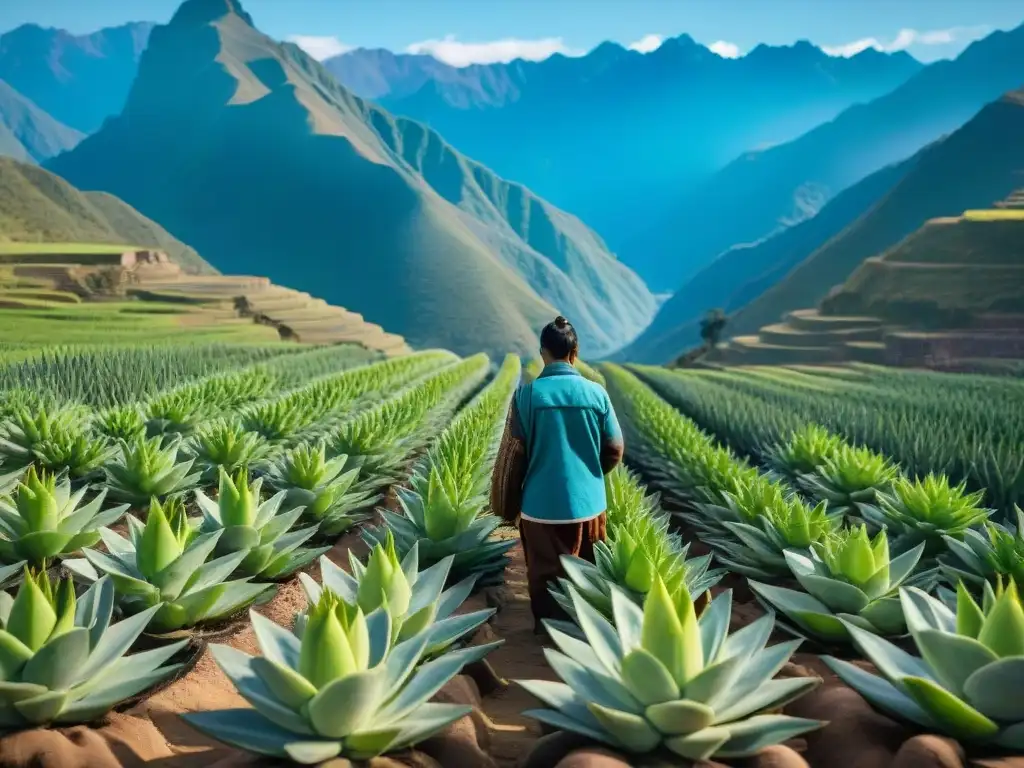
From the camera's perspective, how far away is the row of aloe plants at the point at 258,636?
79.6 inches

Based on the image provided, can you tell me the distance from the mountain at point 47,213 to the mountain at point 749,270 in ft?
197

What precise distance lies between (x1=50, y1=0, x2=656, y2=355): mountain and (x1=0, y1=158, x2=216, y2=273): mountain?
1322 inches

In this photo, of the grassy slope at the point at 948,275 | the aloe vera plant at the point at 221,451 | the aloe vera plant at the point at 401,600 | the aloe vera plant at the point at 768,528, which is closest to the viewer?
the aloe vera plant at the point at 401,600

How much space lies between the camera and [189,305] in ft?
85.0

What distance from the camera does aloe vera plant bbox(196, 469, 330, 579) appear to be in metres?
3.50

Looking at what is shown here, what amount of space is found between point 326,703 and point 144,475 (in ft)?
10.9

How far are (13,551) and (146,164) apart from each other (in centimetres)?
13991

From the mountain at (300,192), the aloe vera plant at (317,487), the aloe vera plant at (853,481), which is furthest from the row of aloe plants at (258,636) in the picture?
the mountain at (300,192)

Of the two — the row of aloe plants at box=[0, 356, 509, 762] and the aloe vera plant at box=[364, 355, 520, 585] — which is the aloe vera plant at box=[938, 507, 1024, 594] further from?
the row of aloe plants at box=[0, 356, 509, 762]

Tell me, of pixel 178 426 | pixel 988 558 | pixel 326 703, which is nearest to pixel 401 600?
pixel 326 703

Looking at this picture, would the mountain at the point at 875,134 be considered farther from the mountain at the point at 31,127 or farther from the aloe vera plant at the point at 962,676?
the aloe vera plant at the point at 962,676

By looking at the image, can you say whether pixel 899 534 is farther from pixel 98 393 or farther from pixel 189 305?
pixel 189 305

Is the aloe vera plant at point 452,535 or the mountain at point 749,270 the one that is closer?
the aloe vera plant at point 452,535

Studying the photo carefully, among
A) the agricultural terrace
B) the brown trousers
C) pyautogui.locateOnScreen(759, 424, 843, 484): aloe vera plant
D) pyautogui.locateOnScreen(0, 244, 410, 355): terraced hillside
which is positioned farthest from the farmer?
pyautogui.locateOnScreen(0, 244, 410, 355): terraced hillside
